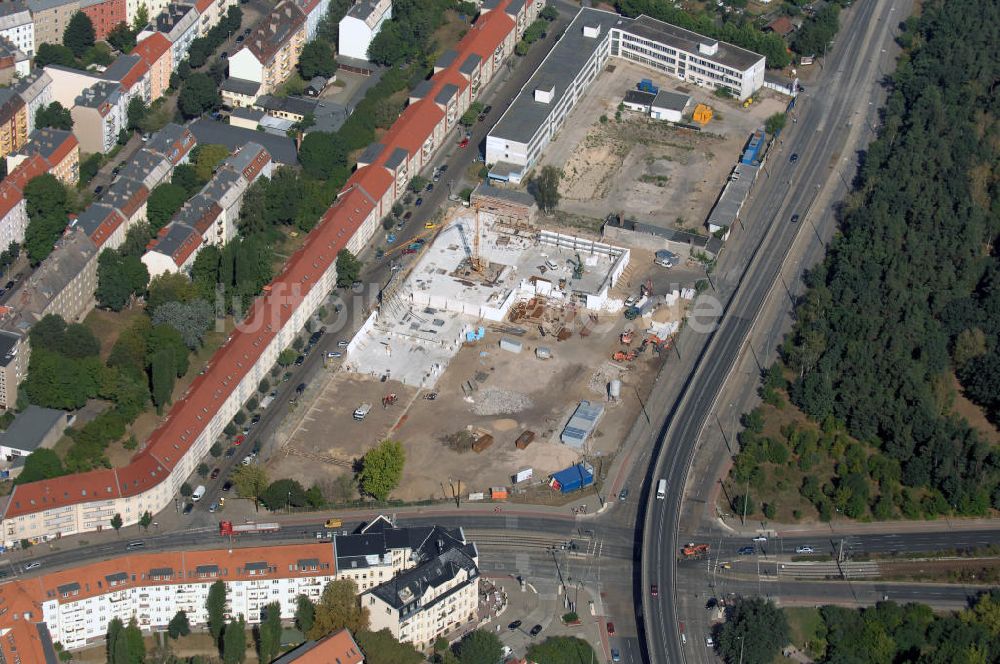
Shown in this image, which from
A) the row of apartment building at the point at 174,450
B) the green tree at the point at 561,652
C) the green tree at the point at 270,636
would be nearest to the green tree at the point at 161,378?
the row of apartment building at the point at 174,450

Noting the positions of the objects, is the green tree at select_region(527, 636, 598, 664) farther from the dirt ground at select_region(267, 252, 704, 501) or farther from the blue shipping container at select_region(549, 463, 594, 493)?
the dirt ground at select_region(267, 252, 704, 501)

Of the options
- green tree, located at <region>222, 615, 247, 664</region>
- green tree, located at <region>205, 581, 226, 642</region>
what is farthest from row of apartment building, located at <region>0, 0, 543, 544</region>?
green tree, located at <region>222, 615, 247, 664</region>

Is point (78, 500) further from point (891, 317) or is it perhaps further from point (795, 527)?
point (891, 317)

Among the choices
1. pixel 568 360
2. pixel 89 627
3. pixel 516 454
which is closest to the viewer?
pixel 89 627

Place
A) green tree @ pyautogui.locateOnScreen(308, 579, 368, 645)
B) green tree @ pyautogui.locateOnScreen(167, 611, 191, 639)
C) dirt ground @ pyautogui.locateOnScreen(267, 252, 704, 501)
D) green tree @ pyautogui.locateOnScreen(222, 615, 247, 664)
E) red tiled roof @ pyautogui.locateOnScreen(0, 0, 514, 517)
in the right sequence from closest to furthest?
green tree @ pyautogui.locateOnScreen(222, 615, 247, 664), green tree @ pyautogui.locateOnScreen(308, 579, 368, 645), green tree @ pyautogui.locateOnScreen(167, 611, 191, 639), red tiled roof @ pyautogui.locateOnScreen(0, 0, 514, 517), dirt ground @ pyautogui.locateOnScreen(267, 252, 704, 501)

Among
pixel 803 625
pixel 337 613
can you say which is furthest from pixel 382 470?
pixel 803 625

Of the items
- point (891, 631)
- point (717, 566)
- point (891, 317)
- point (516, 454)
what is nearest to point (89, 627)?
point (516, 454)

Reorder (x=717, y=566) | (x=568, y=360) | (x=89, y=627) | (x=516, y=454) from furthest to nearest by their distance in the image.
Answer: (x=568, y=360) → (x=516, y=454) → (x=717, y=566) → (x=89, y=627)

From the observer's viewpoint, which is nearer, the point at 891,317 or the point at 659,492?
the point at 659,492
